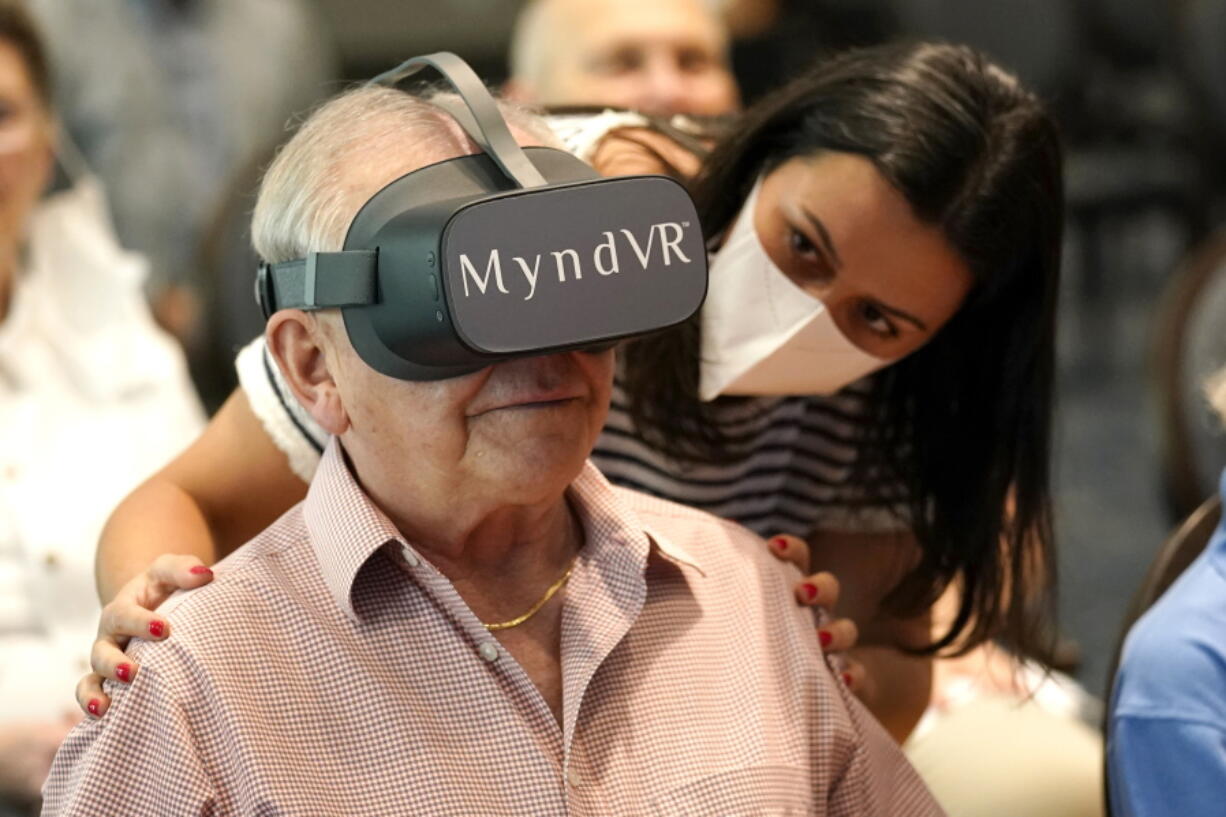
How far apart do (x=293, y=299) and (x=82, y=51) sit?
2407 mm

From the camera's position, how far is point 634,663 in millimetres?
1389

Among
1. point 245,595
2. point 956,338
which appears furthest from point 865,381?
point 245,595

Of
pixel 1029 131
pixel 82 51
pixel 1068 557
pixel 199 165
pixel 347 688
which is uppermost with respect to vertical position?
pixel 1029 131

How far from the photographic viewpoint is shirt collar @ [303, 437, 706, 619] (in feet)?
4.30

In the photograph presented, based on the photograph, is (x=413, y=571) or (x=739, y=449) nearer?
(x=413, y=571)

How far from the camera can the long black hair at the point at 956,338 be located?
1611 millimetres

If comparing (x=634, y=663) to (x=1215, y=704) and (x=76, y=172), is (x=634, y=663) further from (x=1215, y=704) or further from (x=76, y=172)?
(x=76, y=172)

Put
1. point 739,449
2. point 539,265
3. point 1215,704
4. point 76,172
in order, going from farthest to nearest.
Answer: point 76,172 → point 739,449 → point 1215,704 → point 539,265

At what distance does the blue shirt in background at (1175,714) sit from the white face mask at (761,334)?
37 centimetres

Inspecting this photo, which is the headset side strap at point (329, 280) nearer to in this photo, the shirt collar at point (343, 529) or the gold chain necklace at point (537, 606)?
the shirt collar at point (343, 529)

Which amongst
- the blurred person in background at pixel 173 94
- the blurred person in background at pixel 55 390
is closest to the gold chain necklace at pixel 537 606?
the blurred person in background at pixel 55 390

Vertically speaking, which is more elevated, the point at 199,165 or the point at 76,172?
the point at 76,172

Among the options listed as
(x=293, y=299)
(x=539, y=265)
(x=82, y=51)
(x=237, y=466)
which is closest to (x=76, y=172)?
(x=82, y=51)

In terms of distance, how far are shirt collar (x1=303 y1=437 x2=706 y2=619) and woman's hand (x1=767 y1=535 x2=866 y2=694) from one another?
0.12 m
